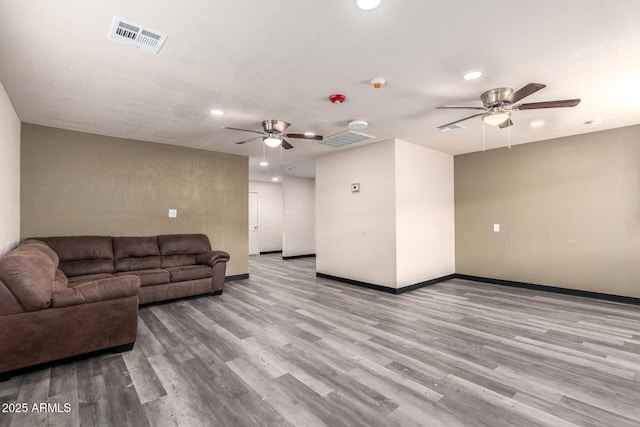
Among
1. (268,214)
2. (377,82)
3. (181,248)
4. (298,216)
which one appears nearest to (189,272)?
(181,248)

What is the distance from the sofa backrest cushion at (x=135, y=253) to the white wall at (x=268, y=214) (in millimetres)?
5481

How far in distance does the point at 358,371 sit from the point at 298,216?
7268 millimetres

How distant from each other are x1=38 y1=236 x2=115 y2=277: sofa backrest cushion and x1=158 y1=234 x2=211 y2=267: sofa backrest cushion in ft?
2.47

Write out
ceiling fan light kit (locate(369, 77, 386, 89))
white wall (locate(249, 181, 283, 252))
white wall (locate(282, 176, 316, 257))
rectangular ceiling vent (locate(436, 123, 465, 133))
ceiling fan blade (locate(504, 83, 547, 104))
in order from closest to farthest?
ceiling fan blade (locate(504, 83, 547, 104)) < ceiling fan light kit (locate(369, 77, 386, 89)) < rectangular ceiling vent (locate(436, 123, 465, 133)) < white wall (locate(282, 176, 316, 257)) < white wall (locate(249, 181, 283, 252))

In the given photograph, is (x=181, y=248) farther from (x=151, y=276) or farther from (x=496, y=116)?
(x=496, y=116)

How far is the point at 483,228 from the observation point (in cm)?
604

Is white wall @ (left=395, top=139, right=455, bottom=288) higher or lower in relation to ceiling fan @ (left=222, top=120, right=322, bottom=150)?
lower

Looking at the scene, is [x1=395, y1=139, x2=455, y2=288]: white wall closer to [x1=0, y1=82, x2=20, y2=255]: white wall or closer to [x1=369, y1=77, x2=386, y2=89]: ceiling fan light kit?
[x1=369, y1=77, x2=386, y2=89]: ceiling fan light kit

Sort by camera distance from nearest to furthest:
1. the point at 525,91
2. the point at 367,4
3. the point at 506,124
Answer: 1. the point at 367,4
2. the point at 525,91
3. the point at 506,124

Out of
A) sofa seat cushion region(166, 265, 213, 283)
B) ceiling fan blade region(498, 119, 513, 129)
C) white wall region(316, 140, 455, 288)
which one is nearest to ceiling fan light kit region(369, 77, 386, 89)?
ceiling fan blade region(498, 119, 513, 129)

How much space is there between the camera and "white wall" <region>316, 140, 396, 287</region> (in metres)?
5.19

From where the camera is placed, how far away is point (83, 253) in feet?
14.2

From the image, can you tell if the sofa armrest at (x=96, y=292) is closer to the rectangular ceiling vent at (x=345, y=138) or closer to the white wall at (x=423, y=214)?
the rectangular ceiling vent at (x=345, y=138)

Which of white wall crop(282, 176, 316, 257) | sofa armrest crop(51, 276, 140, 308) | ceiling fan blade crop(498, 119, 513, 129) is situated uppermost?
ceiling fan blade crop(498, 119, 513, 129)
